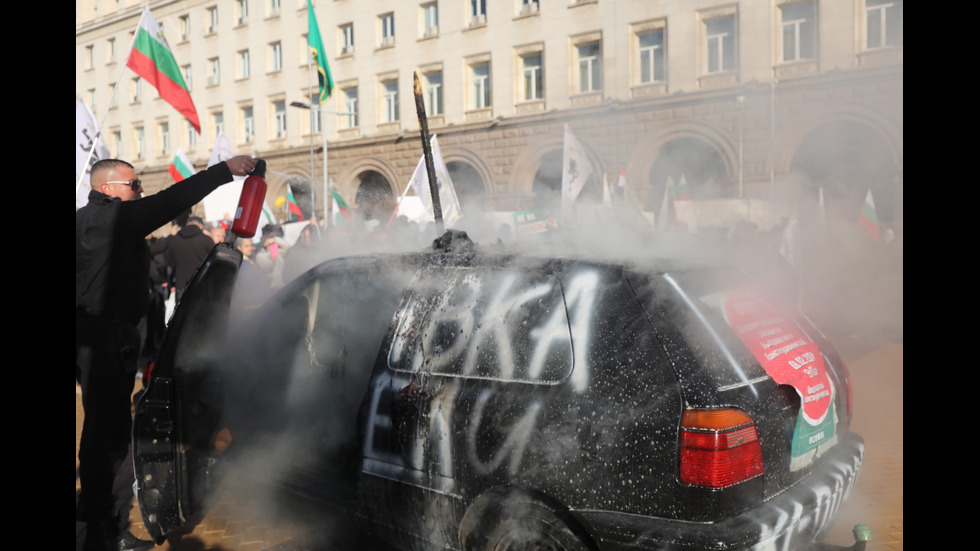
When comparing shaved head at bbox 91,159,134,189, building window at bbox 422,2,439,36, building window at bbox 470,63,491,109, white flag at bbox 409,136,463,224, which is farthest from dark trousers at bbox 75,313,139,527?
building window at bbox 422,2,439,36

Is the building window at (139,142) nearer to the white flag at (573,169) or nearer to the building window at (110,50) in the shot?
the building window at (110,50)

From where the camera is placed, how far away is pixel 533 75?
1891 cm

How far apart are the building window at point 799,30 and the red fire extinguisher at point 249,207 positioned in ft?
20.8

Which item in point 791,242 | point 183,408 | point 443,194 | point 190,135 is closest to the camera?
point 183,408

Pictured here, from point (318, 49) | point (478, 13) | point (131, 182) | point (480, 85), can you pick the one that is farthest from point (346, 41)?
point (131, 182)

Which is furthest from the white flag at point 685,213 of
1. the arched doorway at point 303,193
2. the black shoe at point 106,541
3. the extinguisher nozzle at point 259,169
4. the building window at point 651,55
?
the arched doorway at point 303,193

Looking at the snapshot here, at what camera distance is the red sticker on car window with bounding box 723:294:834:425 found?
2211mm

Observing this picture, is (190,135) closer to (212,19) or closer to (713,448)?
(212,19)

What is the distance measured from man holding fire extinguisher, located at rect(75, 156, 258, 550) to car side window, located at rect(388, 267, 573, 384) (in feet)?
3.74

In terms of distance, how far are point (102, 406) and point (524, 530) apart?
205 cm

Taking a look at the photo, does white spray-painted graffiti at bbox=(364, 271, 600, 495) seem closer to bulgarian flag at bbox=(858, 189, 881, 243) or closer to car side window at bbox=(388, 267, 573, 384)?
car side window at bbox=(388, 267, 573, 384)

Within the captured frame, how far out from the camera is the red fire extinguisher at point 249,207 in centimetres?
301
